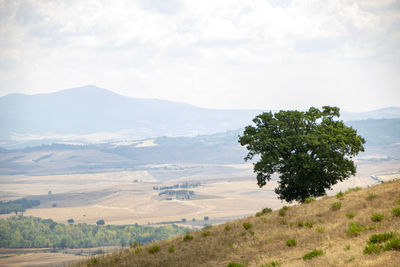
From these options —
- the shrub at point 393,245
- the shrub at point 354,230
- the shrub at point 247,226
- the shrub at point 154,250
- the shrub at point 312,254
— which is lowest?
the shrub at point 154,250

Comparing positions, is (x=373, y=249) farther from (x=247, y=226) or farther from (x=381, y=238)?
(x=247, y=226)

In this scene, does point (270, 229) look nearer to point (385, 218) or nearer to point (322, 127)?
point (385, 218)

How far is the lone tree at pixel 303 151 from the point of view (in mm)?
51969

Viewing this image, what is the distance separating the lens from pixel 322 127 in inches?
2136

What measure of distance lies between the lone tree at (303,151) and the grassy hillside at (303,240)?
44.1 feet

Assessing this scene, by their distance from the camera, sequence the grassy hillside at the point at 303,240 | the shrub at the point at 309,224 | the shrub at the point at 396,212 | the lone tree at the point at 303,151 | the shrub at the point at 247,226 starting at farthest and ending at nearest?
the lone tree at the point at 303,151 → the shrub at the point at 247,226 → the shrub at the point at 309,224 → the shrub at the point at 396,212 → the grassy hillside at the point at 303,240

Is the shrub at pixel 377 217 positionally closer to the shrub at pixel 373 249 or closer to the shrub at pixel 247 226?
the shrub at pixel 373 249

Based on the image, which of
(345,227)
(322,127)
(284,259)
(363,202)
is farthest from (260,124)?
(284,259)

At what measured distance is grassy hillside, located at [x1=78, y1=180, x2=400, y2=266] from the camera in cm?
2175

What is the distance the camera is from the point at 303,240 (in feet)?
90.1

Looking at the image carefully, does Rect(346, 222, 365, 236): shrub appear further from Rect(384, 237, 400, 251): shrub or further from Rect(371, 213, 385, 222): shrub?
Rect(384, 237, 400, 251): shrub

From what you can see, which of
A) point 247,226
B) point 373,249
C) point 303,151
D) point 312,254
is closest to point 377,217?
point 312,254

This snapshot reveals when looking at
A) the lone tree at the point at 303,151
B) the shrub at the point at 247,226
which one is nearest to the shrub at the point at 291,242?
the shrub at the point at 247,226

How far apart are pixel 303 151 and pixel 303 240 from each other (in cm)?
2700
